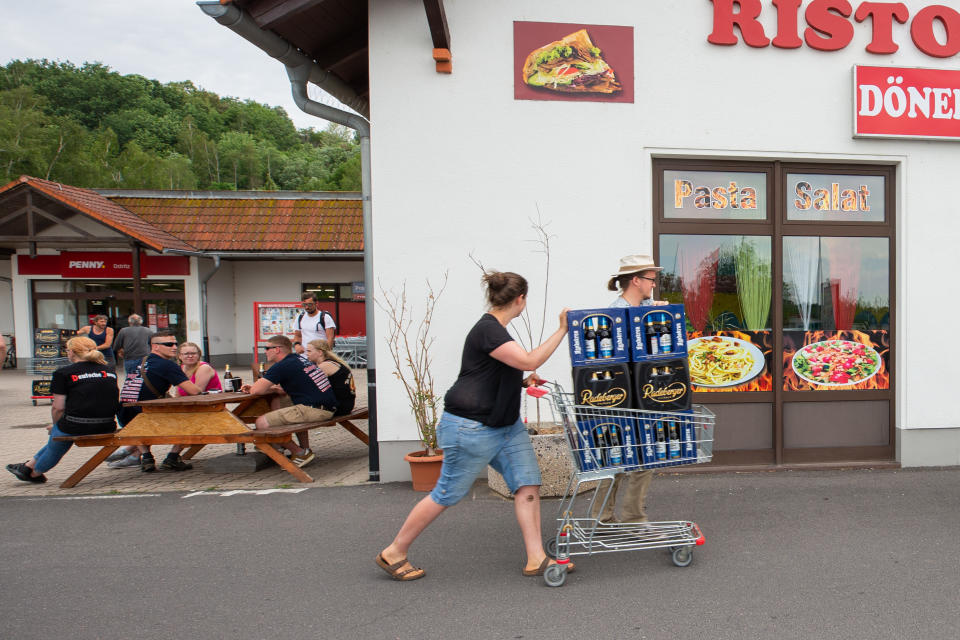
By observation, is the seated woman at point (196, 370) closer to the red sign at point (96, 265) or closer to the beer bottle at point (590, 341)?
the beer bottle at point (590, 341)

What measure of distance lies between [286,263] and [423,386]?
1539cm

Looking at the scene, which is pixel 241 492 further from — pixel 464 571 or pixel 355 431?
pixel 464 571

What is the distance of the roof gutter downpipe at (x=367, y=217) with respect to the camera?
19.6 feet

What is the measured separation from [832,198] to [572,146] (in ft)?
8.67

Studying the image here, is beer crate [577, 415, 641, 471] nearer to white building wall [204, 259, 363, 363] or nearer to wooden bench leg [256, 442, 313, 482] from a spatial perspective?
wooden bench leg [256, 442, 313, 482]

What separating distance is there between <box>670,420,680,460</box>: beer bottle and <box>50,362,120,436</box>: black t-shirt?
5206mm

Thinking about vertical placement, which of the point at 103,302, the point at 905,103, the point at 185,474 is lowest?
the point at 185,474

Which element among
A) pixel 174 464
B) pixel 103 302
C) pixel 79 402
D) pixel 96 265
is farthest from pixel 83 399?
pixel 103 302

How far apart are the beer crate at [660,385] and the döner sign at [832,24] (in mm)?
3776

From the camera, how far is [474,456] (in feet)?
11.9

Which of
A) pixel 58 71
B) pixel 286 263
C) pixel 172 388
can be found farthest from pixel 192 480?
pixel 58 71

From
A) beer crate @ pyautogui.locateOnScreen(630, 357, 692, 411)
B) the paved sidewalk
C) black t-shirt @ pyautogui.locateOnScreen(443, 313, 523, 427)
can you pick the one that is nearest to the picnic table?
the paved sidewalk

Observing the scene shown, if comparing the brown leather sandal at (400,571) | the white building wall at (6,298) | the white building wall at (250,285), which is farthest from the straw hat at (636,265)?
the white building wall at (6,298)

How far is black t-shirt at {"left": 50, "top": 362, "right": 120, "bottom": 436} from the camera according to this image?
6047 mm
